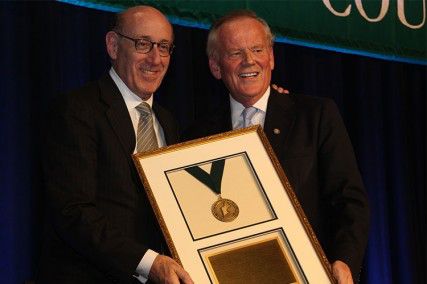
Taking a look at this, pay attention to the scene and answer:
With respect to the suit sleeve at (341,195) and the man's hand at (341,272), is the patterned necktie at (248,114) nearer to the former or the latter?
the suit sleeve at (341,195)

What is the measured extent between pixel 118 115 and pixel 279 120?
529 millimetres

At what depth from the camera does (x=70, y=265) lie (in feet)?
6.99

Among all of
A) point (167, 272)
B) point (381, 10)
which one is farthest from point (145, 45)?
point (381, 10)

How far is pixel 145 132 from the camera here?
231 centimetres

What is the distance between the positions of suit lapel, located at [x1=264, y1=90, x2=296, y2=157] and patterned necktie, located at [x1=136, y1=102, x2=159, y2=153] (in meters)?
0.37

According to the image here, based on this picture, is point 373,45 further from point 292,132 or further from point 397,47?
point 292,132

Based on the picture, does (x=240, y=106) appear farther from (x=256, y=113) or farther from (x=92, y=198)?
(x=92, y=198)

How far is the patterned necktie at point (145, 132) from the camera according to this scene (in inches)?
89.4

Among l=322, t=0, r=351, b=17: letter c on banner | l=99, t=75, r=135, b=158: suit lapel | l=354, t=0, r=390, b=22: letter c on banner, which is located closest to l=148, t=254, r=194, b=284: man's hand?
l=99, t=75, r=135, b=158: suit lapel

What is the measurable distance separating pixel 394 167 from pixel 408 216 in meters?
0.34

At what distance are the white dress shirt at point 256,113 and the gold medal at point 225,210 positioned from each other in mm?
435

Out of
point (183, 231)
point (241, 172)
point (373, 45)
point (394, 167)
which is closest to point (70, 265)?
point (183, 231)

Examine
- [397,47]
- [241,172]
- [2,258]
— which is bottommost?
[2,258]

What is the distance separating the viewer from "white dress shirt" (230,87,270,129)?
8.02ft
